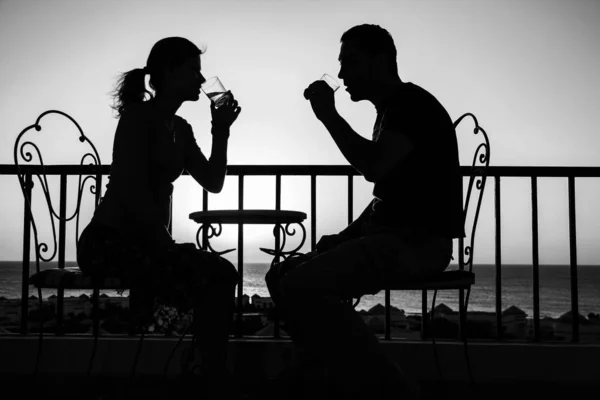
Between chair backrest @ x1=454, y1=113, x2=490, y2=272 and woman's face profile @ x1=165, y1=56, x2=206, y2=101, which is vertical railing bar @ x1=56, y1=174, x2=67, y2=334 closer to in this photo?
woman's face profile @ x1=165, y1=56, x2=206, y2=101

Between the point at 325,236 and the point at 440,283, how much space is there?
0.40 meters

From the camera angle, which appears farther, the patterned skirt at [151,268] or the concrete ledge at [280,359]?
the concrete ledge at [280,359]

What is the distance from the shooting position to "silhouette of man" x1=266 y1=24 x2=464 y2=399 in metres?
1.24

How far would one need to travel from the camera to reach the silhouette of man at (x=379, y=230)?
124 cm

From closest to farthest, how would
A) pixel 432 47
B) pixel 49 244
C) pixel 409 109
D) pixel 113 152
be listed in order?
1. pixel 409 109
2. pixel 113 152
3. pixel 49 244
4. pixel 432 47

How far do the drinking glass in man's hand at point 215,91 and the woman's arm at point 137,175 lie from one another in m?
0.27

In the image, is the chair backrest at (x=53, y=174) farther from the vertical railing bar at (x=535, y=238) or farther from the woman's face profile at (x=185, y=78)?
the vertical railing bar at (x=535, y=238)

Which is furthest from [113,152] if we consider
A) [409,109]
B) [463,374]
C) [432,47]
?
[432,47]

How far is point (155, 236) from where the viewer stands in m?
1.65

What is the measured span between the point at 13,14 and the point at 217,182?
151 inches

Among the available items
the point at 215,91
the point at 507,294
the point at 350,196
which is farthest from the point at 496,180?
the point at 507,294

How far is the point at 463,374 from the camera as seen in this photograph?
254 centimetres

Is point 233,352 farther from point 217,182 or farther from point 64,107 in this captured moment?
point 64,107

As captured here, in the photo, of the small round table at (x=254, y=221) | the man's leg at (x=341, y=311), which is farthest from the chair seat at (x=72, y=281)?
the man's leg at (x=341, y=311)
